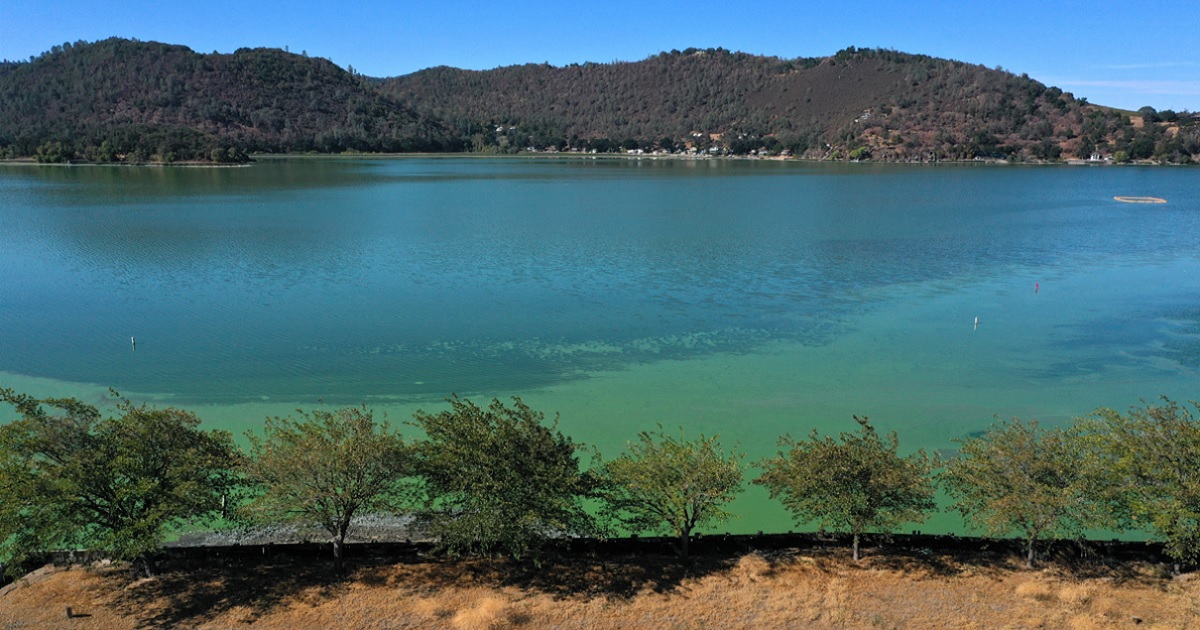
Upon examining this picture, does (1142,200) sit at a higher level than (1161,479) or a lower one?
higher

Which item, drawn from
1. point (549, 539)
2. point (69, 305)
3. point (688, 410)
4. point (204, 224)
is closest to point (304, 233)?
point (204, 224)

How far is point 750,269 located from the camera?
4809 centimetres

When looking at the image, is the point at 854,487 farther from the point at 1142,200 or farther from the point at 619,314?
the point at 1142,200

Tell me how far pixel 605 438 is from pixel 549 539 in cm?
703

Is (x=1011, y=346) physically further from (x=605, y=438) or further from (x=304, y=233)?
(x=304, y=233)

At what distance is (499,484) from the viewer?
611 inches

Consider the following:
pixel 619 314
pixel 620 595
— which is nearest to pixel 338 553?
pixel 620 595

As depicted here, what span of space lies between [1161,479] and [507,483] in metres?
13.8

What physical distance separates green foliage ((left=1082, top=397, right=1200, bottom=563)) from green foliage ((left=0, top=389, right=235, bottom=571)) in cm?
1916

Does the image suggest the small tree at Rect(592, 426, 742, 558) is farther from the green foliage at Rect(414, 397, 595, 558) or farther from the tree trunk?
the tree trunk

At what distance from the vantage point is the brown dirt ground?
47.9ft

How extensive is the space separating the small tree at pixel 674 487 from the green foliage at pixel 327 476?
4.70 metres

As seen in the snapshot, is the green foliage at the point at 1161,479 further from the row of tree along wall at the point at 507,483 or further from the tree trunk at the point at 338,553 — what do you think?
the tree trunk at the point at 338,553

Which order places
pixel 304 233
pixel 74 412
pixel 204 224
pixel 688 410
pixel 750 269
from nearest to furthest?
Answer: pixel 74 412, pixel 688 410, pixel 750 269, pixel 304 233, pixel 204 224
